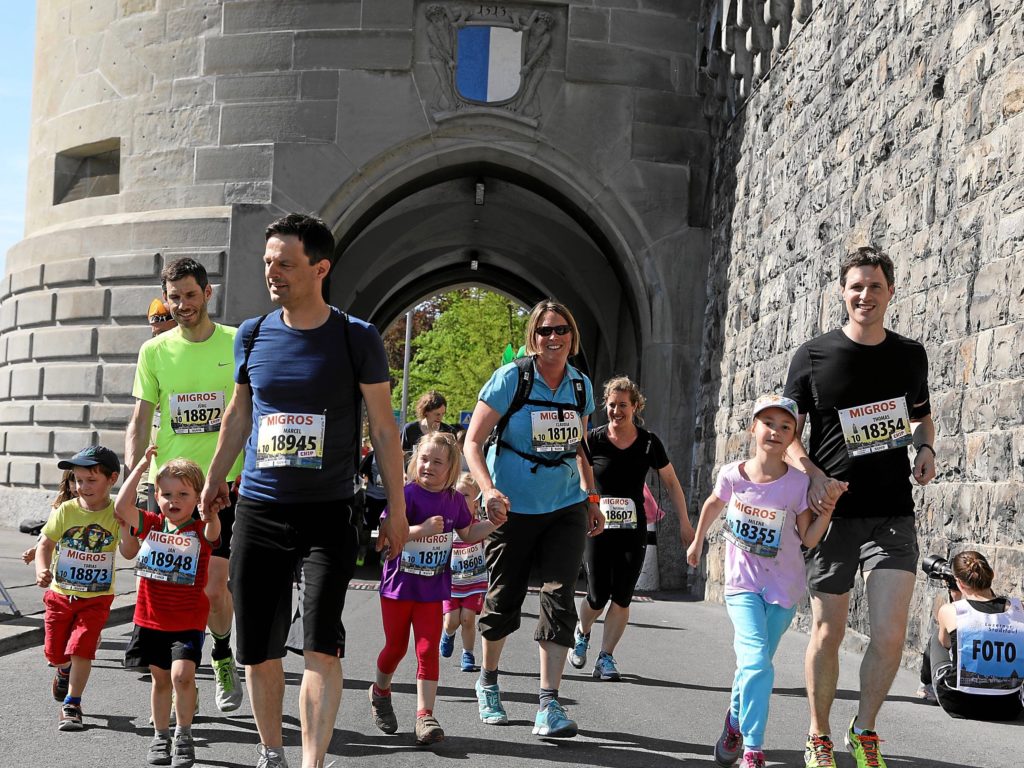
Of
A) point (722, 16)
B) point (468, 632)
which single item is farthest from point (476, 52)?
point (468, 632)

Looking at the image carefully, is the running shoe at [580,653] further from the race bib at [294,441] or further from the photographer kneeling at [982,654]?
the race bib at [294,441]

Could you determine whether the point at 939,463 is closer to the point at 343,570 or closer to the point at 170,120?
the point at 343,570

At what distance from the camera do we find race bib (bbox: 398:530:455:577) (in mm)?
5645

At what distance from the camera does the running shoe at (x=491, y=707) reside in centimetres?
588

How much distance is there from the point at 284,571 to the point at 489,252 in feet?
69.1

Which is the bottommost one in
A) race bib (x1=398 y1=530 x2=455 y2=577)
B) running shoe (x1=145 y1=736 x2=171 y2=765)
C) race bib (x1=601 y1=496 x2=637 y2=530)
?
A: running shoe (x1=145 y1=736 x2=171 y2=765)

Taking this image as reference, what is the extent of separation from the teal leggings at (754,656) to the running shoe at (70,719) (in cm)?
263

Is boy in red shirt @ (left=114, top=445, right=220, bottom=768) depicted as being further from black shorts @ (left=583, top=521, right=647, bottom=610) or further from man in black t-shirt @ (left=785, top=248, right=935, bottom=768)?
black shorts @ (left=583, top=521, right=647, bottom=610)

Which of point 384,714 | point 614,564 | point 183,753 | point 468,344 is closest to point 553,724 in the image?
point 384,714

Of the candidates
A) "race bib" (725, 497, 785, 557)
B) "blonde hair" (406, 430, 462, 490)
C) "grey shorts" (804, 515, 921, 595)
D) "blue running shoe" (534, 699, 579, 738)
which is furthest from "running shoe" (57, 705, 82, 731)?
"grey shorts" (804, 515, 921, 595)

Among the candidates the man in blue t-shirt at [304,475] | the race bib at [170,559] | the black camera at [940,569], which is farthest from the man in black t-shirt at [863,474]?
the race bib at [170,559]

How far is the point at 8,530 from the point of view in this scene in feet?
53.4

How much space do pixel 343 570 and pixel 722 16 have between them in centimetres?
1166

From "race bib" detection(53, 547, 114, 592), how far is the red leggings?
127 centimetres
